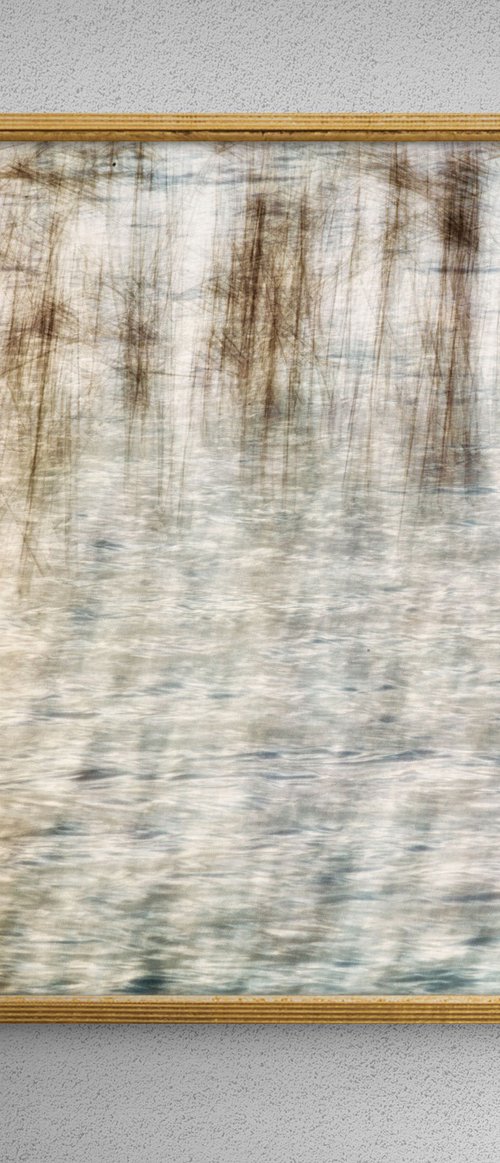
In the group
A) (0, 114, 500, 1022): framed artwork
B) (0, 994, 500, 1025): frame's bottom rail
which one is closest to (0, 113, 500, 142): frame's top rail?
(0, 114, 500, 1022): framed artwork

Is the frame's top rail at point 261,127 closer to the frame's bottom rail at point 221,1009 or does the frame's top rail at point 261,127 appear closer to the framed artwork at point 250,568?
the framed artwork at point 250,568

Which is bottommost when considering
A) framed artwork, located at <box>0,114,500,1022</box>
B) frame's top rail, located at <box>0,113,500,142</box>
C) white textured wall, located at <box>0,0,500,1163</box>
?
white textured wall, located at <box>0,0,500,1163</box>

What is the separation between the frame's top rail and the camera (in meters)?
0.90

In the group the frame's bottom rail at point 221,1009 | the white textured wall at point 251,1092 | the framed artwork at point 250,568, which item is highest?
the framed artwork at point 250,568

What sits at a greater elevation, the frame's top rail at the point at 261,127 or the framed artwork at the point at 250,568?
the frame's top rail at the point at 261,127

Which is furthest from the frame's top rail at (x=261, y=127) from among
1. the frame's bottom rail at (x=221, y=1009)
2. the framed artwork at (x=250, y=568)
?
the frame's bottom rail at (x=221, y=1009)

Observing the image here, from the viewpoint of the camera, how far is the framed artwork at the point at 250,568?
2.91 feet

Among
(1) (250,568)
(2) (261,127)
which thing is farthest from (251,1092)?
(2) (261,127)

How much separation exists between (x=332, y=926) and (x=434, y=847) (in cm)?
→ 16

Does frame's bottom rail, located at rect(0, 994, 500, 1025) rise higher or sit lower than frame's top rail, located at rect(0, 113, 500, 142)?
lower

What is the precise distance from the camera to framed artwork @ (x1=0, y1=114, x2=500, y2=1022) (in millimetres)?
888

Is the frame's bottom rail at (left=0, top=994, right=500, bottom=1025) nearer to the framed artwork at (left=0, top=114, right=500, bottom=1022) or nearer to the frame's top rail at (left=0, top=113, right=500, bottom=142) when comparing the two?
the framed artwork at (left=0, top=114, right=500, bottom=1022)

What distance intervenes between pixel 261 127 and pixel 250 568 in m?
0.56

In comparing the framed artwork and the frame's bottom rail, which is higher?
the framed artwork
